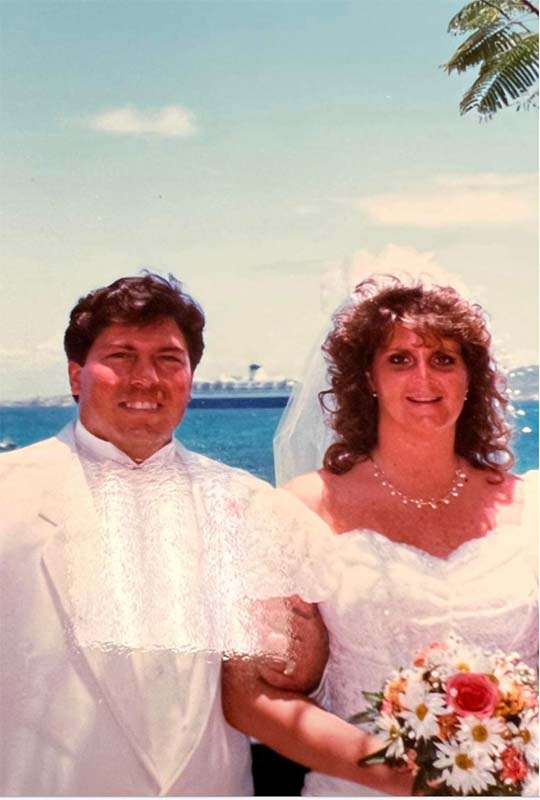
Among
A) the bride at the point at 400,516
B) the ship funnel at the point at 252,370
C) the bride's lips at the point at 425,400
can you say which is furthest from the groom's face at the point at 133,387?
the bride's lips at the point at 425,400

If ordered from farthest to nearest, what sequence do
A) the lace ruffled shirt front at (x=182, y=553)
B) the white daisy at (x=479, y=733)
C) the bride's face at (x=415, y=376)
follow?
1. the bride's face at (x=415, y=376)
2. the lace ruffled shirt front at (x=182, y=553)
3. the white daisy at (x=479, y=733)

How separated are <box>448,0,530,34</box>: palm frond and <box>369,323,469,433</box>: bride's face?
83cm

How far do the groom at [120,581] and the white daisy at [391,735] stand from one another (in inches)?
8.5

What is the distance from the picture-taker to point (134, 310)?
2.60 metres

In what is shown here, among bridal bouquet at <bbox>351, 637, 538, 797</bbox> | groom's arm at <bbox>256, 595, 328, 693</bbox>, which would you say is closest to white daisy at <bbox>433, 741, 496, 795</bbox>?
bridal bouquet at <bbox>351, 637, 538, 797</bbox>

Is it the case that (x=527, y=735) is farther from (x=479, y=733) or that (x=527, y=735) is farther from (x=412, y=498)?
(x=412, y=498)

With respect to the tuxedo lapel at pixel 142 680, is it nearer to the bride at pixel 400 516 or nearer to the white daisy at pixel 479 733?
the bride at pixel 400 516

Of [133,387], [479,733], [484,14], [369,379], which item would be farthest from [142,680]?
[484,14]

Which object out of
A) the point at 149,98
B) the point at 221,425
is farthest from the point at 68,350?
the point at 149,98

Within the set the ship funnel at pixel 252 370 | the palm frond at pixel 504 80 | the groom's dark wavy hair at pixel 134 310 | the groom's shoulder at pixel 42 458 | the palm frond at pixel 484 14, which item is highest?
the palm frond at pixel 484 14

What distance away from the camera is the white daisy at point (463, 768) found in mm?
2463

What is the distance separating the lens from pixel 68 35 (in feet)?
8.74

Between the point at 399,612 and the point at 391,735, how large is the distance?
0.99ft

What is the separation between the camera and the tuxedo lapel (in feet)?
8.27
